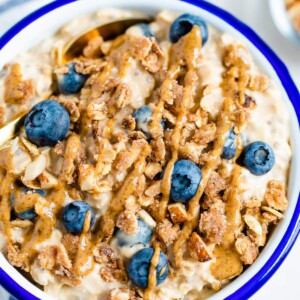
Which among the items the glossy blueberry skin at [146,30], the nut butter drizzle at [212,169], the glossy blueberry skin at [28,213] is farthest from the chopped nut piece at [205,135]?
the glossy blueberry skin at [28,213]

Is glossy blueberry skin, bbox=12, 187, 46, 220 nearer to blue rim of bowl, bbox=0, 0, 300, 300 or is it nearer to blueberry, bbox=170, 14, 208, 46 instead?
blue rim of bowl, bbox=0, 0, 300, 300

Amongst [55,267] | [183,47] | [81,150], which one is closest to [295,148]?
[183,47]

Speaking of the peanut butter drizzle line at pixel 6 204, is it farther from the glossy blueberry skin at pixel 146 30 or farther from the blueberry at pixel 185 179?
the glossy blueberry skin at pixel 146 30

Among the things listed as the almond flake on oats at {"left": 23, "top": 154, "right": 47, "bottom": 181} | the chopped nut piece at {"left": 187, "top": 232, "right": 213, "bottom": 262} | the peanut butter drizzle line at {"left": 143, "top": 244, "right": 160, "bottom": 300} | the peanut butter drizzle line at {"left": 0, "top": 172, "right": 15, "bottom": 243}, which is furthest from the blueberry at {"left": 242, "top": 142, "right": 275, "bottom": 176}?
the peanut butter drizzle line at {"left": 0, "top": 172, "right": 15, "bottom": 243}

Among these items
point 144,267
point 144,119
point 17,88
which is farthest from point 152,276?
point 17,88

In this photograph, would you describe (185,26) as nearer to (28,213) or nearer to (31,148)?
(31,148)
